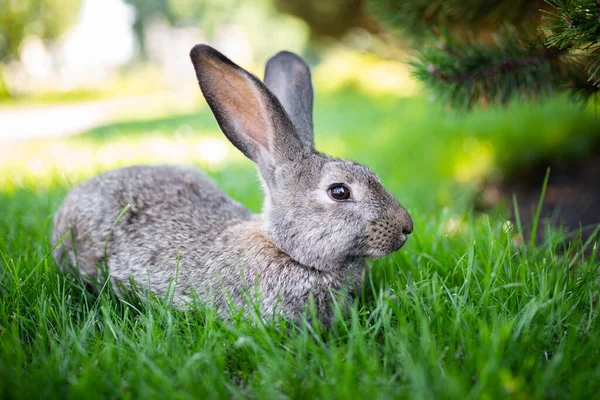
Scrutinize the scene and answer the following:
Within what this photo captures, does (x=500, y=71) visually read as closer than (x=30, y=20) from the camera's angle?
Yes

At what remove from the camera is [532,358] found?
5.78ft

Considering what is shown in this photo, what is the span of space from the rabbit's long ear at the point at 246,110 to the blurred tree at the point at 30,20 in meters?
9.78

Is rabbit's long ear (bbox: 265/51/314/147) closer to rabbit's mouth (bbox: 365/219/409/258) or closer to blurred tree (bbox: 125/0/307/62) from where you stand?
rabbit's mouth (bbox: 365/219/409/258)

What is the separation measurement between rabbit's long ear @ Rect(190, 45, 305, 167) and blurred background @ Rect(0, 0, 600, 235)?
36 cm

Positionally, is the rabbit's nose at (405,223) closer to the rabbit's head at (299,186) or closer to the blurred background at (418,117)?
the rabbit's head at (299,186)

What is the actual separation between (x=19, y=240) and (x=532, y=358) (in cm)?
328

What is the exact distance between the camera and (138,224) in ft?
10.2

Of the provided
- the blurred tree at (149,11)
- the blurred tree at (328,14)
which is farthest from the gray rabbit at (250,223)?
the blurred tree at (149,11)

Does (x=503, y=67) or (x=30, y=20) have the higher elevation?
(x=30, y=20)

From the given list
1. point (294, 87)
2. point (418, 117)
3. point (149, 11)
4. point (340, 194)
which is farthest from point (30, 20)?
point (149, 11)

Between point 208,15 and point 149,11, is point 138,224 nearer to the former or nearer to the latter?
point 208,15

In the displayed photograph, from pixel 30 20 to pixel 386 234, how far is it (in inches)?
505

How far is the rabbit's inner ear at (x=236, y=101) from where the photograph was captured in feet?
8.67

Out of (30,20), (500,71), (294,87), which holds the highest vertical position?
(30,20)
